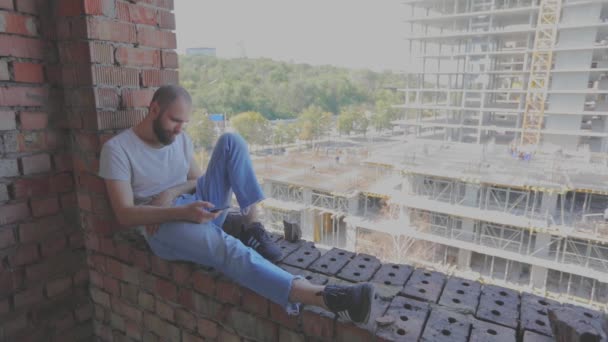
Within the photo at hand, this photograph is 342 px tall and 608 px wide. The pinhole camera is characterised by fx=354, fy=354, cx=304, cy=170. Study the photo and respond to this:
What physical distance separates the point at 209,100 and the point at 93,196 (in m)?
1.56

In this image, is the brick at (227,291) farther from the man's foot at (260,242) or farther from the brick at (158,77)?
the brick at (158,77)

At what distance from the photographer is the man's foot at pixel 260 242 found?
1185mm

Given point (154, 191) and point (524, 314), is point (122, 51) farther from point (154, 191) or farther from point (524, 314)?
point (524, 314)

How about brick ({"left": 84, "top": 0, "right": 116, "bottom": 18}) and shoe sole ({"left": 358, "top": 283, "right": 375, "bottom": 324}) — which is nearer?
shoe sole ({"left": 358, "top": 283, "right": 375, "bottom": 324})

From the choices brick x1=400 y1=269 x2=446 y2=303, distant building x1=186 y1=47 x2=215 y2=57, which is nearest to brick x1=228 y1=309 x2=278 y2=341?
brick x1=400 y1=269 x2=446 y2=303

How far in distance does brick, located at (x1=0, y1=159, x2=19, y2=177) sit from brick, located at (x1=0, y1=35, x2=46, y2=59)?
341 mm

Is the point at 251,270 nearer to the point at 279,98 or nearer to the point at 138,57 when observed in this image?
the point at 138,57

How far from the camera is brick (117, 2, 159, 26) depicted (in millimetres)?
1238

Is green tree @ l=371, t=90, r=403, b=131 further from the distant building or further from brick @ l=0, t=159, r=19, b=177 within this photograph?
brick @ l=0, t=159, r=19, b=177

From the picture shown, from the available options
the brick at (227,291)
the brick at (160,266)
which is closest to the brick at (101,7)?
the brick at (160,266)

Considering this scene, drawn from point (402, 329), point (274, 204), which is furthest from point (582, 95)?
point (402, 329)

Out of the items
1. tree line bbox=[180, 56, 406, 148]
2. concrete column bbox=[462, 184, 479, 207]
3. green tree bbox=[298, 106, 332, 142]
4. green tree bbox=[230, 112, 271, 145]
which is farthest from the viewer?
concrete column bbox=[462, 184, 479, 207]

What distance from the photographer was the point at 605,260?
6.35 metres

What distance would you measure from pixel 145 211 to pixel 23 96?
24.1 inches
